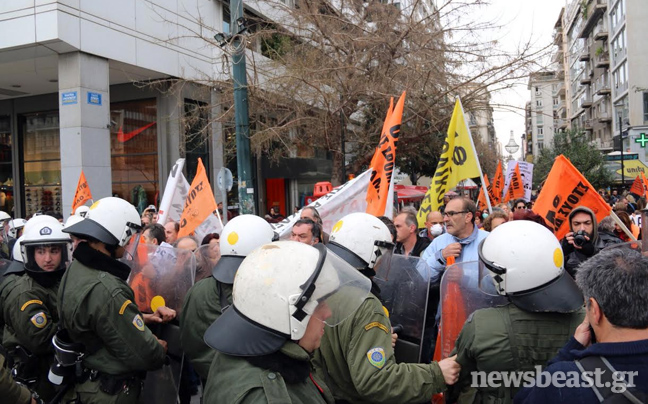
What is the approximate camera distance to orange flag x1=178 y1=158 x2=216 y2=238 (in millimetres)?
6684

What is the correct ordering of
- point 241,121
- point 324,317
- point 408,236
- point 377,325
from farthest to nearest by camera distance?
point 241,121 → point 408,236 → point 377,325 → point 324,317

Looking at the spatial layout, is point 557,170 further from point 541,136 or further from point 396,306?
point 541,136

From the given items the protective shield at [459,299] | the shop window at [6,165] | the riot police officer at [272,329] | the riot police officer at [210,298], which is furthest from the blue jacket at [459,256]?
the shop window at [6,165]

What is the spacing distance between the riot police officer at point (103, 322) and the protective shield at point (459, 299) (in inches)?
71.4

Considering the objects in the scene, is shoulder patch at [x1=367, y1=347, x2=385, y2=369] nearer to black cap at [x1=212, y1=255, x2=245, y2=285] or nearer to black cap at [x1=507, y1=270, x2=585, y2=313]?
black cap at [x1=507, y1=270, x2=585, y2=313]

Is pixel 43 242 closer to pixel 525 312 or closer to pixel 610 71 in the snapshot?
pixel 525 312

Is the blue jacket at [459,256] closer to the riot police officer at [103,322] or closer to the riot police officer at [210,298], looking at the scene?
the riot police officer at [210,298]

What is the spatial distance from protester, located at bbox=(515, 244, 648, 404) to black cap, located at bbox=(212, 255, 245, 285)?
2.00 m

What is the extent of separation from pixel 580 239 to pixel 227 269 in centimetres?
316

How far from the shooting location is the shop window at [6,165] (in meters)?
20.0

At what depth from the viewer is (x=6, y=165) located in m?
20.2

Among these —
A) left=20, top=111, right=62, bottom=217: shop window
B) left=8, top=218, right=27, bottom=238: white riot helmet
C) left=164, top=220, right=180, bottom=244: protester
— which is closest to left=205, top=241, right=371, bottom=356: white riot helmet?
left=164, top=220, right=180, bottom=244: protester

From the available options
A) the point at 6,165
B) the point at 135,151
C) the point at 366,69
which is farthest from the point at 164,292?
the point at 6,165

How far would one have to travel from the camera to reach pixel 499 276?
2.47 m
